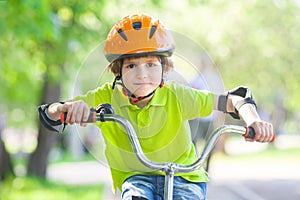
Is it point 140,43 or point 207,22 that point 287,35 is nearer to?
point 207,22

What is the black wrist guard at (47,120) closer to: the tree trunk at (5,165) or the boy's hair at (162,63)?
the boy's hair at (162,63)

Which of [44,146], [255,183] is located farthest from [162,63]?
[44,146]

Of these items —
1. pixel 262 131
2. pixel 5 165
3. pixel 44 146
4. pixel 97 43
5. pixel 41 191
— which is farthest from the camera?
pixel 5 165

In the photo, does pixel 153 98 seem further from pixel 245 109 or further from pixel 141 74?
pixel 245 109

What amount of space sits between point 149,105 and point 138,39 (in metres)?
0.28

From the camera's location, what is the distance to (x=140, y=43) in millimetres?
2918

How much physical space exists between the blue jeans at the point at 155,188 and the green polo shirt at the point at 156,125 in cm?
3

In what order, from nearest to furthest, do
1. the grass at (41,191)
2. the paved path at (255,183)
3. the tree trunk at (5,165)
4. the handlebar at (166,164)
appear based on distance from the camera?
the handlebar at (166,164) → the grass at (41,191) → the paved path at (255,183) → the tree trunk at (5,165)

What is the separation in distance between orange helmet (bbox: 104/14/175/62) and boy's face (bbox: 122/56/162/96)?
0.04 metres

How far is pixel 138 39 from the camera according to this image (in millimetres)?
2916

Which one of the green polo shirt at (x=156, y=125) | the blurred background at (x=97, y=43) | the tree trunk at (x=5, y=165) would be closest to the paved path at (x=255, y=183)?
the blurred background at (x=97, y=43)

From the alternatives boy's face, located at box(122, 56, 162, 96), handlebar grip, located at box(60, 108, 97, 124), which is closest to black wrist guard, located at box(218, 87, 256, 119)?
boy's face, located at box(122, 56, 162, 96)

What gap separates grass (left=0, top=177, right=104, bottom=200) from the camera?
41.4ft

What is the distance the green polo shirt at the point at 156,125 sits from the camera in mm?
2973
